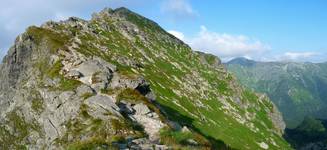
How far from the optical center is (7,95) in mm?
145750

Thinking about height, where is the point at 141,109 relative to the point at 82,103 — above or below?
below

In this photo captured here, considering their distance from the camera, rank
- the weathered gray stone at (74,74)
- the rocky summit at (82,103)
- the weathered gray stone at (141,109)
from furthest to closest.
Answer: the weathered gray stone at (74,74) → the weathered gray stone at (141,109) → the rocky summit at (82,103)

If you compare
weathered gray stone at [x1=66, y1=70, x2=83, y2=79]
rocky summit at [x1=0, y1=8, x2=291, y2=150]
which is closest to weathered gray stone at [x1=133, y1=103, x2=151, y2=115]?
rocky summit at [x1=0, y1=8, x2=291, y2=150]

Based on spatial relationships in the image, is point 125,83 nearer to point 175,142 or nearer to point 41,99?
point 41,99

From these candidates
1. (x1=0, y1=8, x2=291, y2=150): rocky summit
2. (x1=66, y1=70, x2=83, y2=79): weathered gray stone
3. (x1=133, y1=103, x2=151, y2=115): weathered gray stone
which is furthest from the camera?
(x1=66, y1=70, x2=83, y2=79): weathered gray stone

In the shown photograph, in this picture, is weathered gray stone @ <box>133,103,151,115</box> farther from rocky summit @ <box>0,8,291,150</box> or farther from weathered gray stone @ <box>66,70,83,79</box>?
weathered gray stone @ <box>66,70,83,79</box>

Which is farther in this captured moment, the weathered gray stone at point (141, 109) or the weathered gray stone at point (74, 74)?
the weathered gray stone at point (74, 74)

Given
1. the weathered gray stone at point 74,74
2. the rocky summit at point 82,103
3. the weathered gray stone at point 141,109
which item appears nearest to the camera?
the rocky summit at point 82,103

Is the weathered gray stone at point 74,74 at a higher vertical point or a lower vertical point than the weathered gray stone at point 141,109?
higher

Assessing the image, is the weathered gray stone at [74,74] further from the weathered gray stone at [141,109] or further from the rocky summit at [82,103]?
the weathered gray stone at [141,109]

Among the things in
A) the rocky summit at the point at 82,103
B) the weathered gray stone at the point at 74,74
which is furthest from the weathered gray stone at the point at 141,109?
the weathered gray stone at the point at 74,74

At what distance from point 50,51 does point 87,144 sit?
99975mm

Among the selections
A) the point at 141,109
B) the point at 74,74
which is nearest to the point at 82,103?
the point at 141,109

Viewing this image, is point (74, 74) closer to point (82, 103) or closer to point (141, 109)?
point (82, 103)
